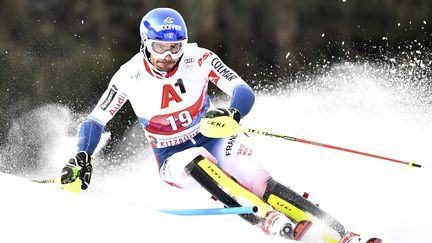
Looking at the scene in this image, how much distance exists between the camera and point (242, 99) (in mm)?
5219

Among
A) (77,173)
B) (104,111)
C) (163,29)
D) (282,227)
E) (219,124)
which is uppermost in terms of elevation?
(163,29)

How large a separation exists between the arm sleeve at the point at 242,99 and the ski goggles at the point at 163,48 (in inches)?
18.0

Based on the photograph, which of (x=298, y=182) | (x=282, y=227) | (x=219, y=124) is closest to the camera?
(x=282, y=227)

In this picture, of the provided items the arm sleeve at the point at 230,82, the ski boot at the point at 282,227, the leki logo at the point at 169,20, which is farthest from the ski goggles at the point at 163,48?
the ski boot at the point at 282,227

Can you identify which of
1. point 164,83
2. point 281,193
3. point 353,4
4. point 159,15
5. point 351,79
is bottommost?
point 281,193

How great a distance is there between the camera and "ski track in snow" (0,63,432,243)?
3.92 metres

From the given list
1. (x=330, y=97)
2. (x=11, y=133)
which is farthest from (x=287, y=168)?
(x=11, y=133)

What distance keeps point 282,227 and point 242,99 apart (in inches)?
36.4

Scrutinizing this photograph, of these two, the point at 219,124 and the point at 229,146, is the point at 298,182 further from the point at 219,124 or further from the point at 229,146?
the point at 219,124

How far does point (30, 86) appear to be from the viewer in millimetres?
21344

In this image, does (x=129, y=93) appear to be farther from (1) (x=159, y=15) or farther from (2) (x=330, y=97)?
(2) (x=330, y=97)

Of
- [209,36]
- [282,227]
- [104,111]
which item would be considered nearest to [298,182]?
[104,111]

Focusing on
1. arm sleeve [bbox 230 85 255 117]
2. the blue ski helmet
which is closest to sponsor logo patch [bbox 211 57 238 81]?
arm sleeve [bbox 230 85 255 117]

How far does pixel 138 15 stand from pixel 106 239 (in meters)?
24.3
